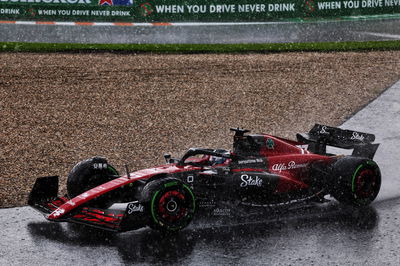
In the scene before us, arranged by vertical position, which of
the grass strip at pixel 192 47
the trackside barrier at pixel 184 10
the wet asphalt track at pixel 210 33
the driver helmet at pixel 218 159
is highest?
the trackside barrier at pixel 184 10

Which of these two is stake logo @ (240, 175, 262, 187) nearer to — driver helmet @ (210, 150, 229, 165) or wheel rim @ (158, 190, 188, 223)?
driver helmet @ (210, 150, 229, 165)

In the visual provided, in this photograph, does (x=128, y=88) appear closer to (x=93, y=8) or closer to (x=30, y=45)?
(x=30, y=45)

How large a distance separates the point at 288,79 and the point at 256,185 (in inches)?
356

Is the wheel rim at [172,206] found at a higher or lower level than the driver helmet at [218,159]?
lower

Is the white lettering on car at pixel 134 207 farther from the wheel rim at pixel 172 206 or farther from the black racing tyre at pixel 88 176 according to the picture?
the black racing tyre at pixel 88 176

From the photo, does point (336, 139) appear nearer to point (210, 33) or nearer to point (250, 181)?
point (250, 181)

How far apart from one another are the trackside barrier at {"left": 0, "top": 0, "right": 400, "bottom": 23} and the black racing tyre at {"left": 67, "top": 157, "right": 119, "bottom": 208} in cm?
1721

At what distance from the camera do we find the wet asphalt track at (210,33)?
76.3 ft

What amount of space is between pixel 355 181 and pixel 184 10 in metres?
17.9

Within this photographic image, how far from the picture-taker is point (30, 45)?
69.7ft

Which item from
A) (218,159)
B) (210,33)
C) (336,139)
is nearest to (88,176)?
(218,159)

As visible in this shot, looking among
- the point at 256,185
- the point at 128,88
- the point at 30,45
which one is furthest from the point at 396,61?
the point at 256,185

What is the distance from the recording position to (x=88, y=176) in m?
9.05

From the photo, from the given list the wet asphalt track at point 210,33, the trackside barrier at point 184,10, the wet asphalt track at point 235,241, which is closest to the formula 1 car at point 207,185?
the wet asphalt track at point 235,241
